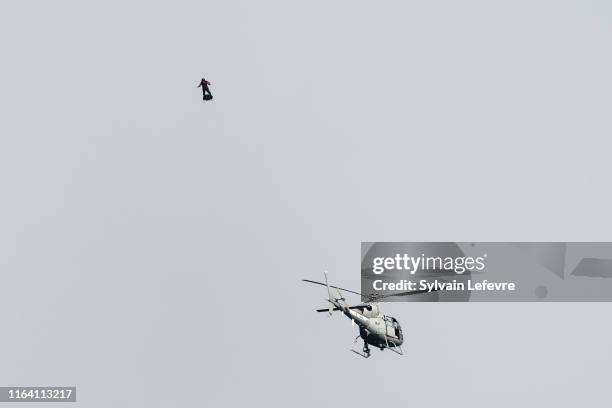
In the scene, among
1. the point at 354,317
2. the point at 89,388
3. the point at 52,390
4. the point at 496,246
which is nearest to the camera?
the point at 354,317

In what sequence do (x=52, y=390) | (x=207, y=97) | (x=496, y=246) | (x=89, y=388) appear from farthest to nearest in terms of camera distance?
(x=89, y=388) < (x=52, y=390) < (x=496, y=246) < (x=207, y=97)

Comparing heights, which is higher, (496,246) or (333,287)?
(496,246)

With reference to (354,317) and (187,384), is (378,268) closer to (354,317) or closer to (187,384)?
(354,317)

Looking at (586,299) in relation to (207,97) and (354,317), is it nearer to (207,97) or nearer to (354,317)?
(354,317)

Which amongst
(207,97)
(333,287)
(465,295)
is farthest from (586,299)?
(207,97)

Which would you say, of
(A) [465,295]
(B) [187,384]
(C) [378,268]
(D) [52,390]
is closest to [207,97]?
(C) [378,268]

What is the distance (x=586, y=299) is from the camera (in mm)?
127938

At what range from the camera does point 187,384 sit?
19825 centimetres

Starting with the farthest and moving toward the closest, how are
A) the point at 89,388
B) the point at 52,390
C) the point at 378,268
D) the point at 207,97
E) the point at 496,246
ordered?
the point at 89,388, the point at 52,390, the point at 496,246, the point at 378,268, the point at 207,97

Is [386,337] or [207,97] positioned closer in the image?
[207,97]

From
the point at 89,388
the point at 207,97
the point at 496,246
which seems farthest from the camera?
the point at 89,388

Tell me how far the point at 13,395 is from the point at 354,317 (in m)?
86.6

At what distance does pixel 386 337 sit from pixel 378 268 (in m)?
7.70

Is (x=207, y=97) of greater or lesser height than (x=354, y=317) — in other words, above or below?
above
